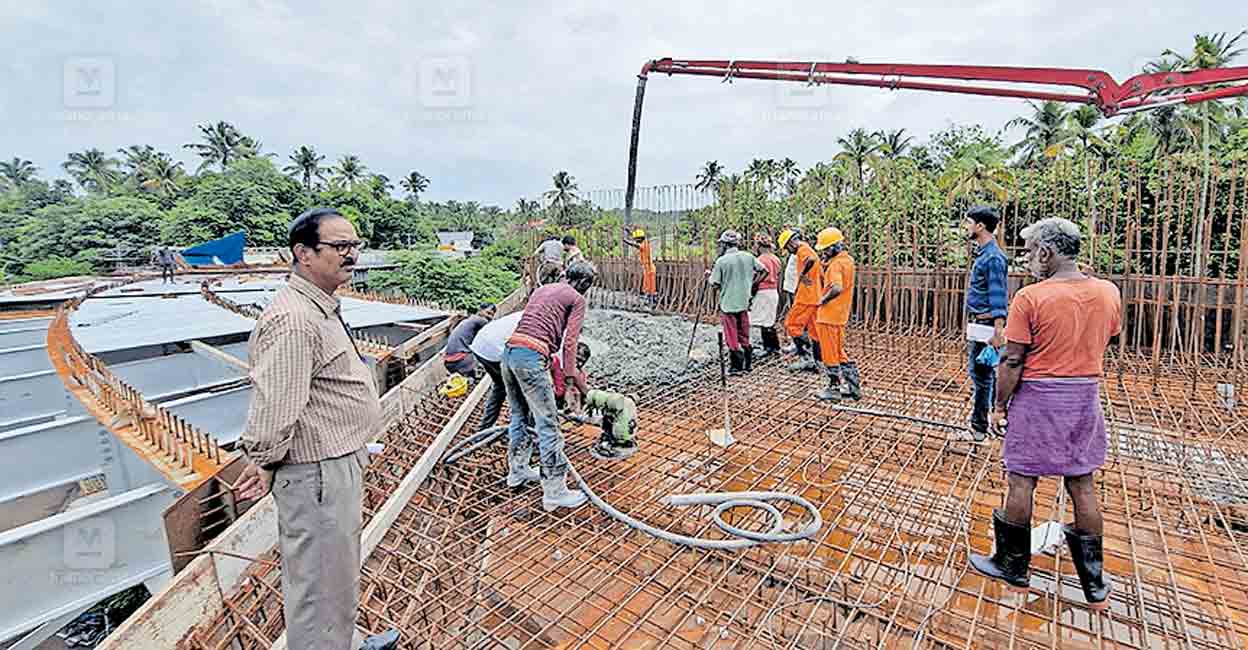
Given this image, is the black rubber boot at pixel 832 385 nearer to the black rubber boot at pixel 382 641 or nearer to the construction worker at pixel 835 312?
the construction worker at pixel 835 312

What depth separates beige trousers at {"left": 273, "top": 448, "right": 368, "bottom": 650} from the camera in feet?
Answer: 4.80

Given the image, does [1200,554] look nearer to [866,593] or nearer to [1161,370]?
[866,593]

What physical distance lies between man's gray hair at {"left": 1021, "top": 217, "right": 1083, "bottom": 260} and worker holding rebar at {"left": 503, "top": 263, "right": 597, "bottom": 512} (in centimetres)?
187

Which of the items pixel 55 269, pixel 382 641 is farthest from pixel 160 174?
pixel 382 641

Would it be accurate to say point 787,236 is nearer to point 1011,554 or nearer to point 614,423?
point 614,423

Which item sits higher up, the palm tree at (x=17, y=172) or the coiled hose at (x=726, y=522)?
the palm tree at (x=17, y=172)

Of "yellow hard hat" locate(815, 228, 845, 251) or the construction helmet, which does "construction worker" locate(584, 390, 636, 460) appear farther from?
the construction helmet

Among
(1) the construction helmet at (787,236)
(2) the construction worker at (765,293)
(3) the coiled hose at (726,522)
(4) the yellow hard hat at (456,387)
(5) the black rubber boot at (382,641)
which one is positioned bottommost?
(5) the black rubber boot at (382,641)

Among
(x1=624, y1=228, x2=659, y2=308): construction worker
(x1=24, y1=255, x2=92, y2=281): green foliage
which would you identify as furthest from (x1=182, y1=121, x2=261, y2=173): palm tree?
(x1=624, y1=228, x2=659, y2=308): construction worker

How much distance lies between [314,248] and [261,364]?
0.35 m

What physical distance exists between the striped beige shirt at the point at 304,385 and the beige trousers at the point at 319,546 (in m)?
0.06

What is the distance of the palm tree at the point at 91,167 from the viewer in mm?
37156

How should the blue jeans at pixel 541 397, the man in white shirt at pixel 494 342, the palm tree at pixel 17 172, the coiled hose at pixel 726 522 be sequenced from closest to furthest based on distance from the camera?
1. the coiled hose at pixel 726 522
2. the blue jeans at pixel 541 397
3. the man in white shirt at pixel 494 342
4. the palm tree at pixel 17 172

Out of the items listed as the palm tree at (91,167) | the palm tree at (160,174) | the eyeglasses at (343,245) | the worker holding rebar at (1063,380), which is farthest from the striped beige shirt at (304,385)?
the palm tree at (91,167)
